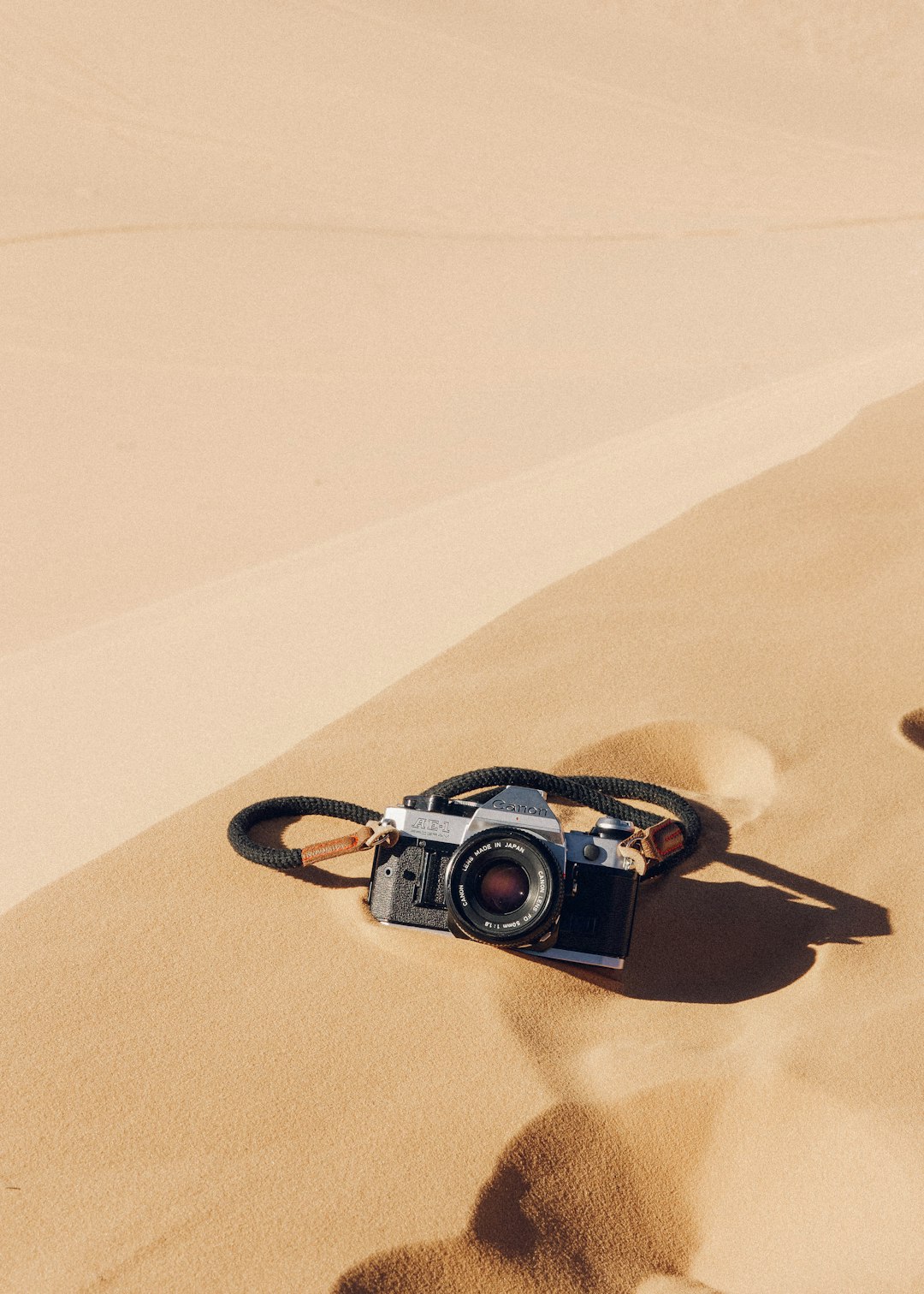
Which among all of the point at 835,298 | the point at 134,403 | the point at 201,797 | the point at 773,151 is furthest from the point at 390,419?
the point at 773,151

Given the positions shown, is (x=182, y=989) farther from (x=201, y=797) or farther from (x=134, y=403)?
(x=134, y=403)

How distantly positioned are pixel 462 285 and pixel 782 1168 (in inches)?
431

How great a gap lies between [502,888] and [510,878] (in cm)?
2

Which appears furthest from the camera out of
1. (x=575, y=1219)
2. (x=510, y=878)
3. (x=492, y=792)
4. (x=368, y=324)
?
(x=368, y=324)

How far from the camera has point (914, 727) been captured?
2.93 meters

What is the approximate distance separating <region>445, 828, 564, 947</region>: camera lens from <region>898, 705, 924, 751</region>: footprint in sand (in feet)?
3.96

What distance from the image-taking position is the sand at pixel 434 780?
178 cm

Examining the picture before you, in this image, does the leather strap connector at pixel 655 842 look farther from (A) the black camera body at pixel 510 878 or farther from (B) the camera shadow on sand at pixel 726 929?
(B) the camera shadow on sand at pixel 726 929

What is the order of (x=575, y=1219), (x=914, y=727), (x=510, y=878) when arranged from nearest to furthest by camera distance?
(x=575, y=1219) < (x=510, y=878) < (x=914, y=727)

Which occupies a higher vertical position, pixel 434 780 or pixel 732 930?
pixel 434 780

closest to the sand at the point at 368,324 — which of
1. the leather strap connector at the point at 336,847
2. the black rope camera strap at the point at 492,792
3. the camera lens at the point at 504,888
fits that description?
the black rope camera strap at the point at 492,792

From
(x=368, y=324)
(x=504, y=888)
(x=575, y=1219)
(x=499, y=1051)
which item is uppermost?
(x=368, y=324)

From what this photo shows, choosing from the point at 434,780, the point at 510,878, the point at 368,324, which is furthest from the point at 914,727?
the point at 368,324

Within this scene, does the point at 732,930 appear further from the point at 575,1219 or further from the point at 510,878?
the point at 575,1219
